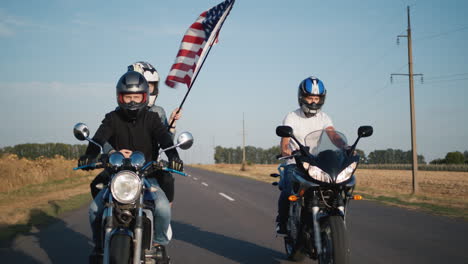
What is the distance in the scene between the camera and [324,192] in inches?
174

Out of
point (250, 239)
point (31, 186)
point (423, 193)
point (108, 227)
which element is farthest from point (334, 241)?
point (423, 193)

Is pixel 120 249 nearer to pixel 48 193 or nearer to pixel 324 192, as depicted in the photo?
pixel 324 192

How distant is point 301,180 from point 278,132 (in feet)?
1.82

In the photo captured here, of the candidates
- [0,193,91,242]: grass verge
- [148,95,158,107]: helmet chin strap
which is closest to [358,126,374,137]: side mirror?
[148,95,158,107]: helmet chin strap

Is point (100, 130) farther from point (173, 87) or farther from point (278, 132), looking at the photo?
point (173, 87)

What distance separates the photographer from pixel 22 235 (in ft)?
25.2

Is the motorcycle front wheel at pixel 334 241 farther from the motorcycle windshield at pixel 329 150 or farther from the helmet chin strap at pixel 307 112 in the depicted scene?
the helmet chin strap at pixel 307 112

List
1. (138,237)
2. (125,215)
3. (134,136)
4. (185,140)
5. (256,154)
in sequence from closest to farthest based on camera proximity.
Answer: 1. (138,237)
2. (125,215)
3. (185,140)
4. (134,136)
5. (256,154)

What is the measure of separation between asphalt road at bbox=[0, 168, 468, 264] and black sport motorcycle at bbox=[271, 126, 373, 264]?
139 cm

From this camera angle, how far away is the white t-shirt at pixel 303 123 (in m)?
5.61

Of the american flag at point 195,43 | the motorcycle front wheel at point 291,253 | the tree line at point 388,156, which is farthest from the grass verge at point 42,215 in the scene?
the tree line at point 388,156

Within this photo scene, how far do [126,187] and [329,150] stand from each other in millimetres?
2060

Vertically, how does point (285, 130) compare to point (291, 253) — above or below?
above

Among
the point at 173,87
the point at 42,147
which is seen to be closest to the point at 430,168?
the point at 42,147
